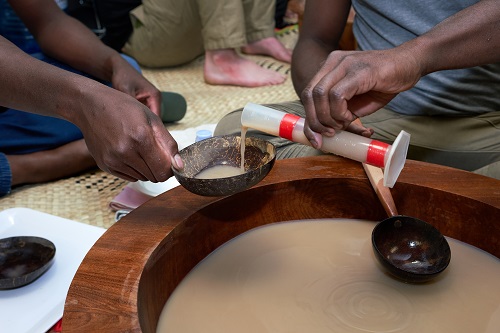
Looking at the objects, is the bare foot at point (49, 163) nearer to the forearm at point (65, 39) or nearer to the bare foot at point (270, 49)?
the forearm at point (65, 39)

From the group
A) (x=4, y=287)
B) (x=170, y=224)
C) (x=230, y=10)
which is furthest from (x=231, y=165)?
(x=230, y=10)

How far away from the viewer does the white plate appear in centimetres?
130

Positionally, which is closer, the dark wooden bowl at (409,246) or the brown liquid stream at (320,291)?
the brown liquid stream at (320,291)

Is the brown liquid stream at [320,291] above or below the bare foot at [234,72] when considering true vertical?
above

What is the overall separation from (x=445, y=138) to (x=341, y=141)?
0.63 meters

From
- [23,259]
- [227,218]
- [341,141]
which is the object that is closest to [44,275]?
[23,259]

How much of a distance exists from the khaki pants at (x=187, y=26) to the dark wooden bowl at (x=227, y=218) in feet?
6.18

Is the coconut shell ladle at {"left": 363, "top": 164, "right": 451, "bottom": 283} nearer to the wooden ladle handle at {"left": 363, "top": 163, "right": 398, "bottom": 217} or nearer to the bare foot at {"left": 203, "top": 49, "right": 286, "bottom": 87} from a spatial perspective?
the wooden ladle handle at {"left": 363, "top": 163, "right": 398, "bottom": 217}

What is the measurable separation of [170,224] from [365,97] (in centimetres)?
52

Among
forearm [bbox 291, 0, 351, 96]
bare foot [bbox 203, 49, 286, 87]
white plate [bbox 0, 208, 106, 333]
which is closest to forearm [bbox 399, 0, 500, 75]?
forearm [bbox 291, 0, 351, 96]

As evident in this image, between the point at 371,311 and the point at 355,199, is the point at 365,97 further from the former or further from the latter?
the point at 371,311

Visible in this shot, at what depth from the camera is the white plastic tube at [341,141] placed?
103cm

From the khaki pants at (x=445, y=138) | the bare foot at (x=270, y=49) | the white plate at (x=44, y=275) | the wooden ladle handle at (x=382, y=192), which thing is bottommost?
the bare foot at (x=270, y=49)

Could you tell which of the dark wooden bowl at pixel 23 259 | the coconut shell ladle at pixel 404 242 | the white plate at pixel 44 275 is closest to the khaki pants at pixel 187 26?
the white plate at pixel 44 275
